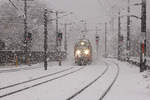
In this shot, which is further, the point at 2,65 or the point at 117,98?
the point at 2,65

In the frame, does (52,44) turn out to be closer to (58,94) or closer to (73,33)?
(58,94)

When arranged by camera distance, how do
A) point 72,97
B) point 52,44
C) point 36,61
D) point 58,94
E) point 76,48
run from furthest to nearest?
point 52,44
point 36,61
point 76,48
point 58,94
point 72,97

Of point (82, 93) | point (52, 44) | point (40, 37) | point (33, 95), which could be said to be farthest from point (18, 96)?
point (52, 44)

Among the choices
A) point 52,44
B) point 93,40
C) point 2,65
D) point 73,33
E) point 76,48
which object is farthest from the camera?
point 93,40

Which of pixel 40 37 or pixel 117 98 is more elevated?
pixel 40 37

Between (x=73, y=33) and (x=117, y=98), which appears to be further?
(x=73, y=33)

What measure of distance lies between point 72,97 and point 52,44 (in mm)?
52060

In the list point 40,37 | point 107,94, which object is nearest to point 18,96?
point 107,94

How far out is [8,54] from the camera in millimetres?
32281

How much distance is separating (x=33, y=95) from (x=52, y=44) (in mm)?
51381

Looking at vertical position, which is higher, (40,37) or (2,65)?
(40,37)

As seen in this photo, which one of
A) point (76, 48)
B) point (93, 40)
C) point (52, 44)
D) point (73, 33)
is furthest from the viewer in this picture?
point (93, 40)

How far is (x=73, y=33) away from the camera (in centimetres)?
13038

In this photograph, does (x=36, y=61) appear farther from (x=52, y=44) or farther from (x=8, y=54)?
(x=52, y=44)
